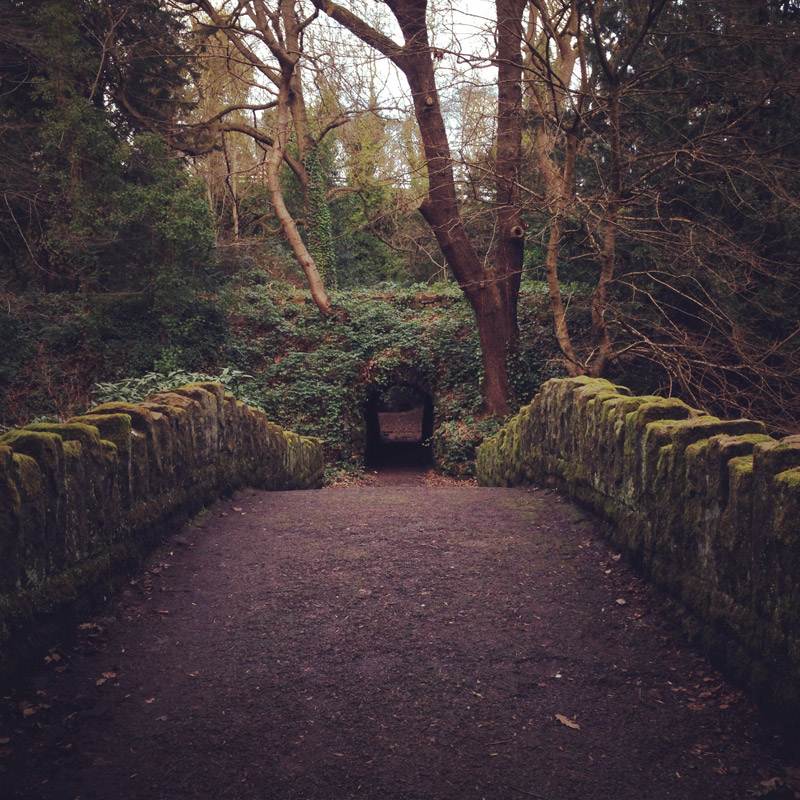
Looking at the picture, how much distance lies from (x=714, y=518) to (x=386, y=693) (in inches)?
67.4

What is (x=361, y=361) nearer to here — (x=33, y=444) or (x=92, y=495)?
(x=92, y=495)

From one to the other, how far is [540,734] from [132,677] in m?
1.85

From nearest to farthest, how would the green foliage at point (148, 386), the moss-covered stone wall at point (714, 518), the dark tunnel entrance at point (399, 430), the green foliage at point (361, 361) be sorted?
the moss-covered stone wall at point (714, 518) < the green foliage at point (148, 386) < the green foliage at point (361, 361) < the dark tunnel entrance at point (399, 430)

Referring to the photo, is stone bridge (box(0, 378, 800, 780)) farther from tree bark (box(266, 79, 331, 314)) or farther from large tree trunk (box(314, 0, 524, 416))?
tree bark (box(266, 79, 331, 314))

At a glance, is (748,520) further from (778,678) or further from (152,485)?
(152,485)

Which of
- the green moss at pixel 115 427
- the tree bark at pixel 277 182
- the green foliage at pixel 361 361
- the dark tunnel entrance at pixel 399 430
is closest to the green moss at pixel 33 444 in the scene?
the green moss at pixel 115 427

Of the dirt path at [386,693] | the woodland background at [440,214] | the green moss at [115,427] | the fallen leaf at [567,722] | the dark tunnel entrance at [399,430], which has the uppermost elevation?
the woodland background at [440,214]

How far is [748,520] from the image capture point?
267 cm

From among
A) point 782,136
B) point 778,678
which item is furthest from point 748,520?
point 782,136

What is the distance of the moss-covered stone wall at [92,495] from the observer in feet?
8.96

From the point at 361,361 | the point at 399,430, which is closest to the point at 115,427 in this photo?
the point at 361,361

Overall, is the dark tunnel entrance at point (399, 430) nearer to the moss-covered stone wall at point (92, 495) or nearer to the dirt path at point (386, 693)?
the moss-covered stone wall at point (92, 495)

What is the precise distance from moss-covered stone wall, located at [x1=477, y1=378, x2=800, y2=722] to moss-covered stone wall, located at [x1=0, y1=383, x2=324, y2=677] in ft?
10.1

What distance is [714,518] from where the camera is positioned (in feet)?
9.62
